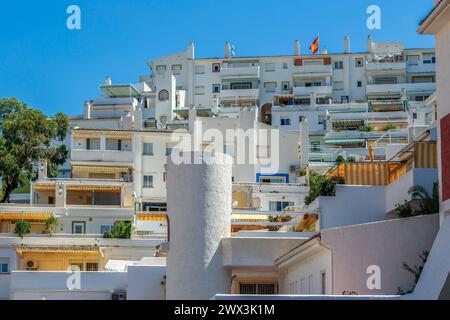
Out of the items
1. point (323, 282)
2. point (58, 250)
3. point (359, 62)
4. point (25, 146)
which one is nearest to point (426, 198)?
point (323, 282)

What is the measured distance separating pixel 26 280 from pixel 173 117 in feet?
185

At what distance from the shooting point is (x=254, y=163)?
3248 inches

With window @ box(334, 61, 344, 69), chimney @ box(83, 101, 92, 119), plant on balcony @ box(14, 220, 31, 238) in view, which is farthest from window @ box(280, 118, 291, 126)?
plant on balcony @ box(14, 220, 31, 238)

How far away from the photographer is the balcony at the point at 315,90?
4289 inches

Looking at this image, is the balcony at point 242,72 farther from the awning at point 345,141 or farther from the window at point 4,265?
the window at point 4,265

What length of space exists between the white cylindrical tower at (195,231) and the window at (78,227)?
36.1m

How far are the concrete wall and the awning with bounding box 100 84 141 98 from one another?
241ft

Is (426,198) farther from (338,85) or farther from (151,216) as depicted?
(338,85)

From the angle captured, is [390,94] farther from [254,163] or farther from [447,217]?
[447,217]

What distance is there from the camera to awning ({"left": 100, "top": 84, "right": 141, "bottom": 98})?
4043 inches

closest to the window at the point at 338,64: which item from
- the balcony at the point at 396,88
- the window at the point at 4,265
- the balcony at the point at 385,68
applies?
the balcony at the point at 385,68

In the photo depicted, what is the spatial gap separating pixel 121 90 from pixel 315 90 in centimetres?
2034

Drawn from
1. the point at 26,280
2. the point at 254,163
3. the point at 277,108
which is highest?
the point at 277,108
